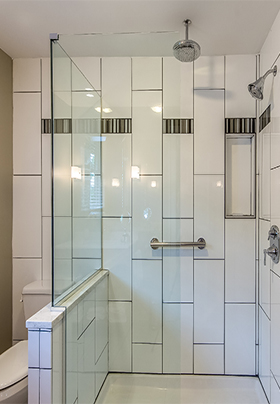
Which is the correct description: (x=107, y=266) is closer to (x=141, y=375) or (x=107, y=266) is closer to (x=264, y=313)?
(x=141, y=375)

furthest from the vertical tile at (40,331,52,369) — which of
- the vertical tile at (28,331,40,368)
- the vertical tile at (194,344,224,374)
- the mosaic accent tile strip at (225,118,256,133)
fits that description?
the mosaic accent tile strip at (225,118,256,133)

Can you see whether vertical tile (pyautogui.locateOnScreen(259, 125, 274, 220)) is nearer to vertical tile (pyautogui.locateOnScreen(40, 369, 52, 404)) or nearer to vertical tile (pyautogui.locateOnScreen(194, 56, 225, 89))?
vertical tile (pyautogui.locateOnScreen(194, 56, 225, 89))

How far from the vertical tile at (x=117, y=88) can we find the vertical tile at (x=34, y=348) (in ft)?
3.46

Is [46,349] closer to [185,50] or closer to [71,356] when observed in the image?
[71,356]

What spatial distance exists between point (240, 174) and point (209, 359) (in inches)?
49.8

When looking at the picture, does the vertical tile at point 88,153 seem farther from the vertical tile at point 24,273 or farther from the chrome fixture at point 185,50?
the vertical tile at point 24,273

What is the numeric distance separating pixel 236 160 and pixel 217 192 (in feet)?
0.84

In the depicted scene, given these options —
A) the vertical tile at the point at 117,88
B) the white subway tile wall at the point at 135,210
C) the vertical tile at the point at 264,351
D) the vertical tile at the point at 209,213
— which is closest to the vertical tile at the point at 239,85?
the vertical tile at the point at 209,213

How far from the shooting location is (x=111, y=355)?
163cm

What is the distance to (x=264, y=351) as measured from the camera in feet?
6.43

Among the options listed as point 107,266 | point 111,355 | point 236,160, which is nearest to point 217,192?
point 236,160

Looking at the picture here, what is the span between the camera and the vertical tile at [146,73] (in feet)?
4.89

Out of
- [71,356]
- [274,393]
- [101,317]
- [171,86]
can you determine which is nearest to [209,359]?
[274,393]

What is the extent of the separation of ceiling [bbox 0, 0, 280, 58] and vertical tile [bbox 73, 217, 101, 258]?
3.51 ft
